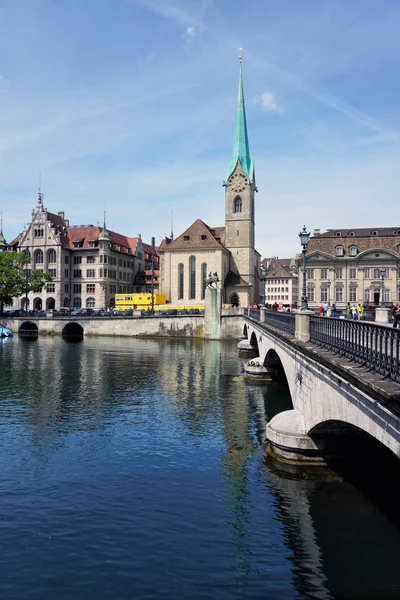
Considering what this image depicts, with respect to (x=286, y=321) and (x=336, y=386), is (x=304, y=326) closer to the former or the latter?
(x=336, y=386)

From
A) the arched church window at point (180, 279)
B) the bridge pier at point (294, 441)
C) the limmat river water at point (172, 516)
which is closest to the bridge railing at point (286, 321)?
the limmat river water at point (172, 516)

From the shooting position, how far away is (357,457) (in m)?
15.6

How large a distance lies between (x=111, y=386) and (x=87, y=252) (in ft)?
214

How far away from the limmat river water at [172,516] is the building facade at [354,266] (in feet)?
197

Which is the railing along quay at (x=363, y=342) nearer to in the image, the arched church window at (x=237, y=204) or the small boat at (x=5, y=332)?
the small boat at (x=5, y=332)

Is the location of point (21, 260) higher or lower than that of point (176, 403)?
higher

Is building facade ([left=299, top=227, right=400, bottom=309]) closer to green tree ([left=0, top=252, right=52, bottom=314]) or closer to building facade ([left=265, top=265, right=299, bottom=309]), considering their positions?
green tree ([left=0, top=252, right=52, bottom=314])

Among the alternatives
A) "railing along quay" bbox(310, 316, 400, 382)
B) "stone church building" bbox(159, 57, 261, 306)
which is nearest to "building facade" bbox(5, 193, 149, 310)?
"stone church building" bbox(159, 57, 261, 306)

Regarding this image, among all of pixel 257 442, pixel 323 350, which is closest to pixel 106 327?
pixel 257 442

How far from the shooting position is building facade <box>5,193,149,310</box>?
91.2 m

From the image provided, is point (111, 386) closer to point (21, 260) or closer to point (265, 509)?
point (265, 509)

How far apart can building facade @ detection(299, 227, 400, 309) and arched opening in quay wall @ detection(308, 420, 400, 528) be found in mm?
62323

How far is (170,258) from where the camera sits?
85875mm

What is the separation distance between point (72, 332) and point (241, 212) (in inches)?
1442
